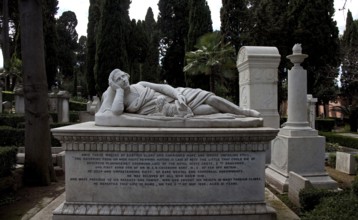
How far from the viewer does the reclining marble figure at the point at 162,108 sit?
459cm

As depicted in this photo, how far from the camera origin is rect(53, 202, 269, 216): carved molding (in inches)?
171

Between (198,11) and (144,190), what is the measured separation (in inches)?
1010

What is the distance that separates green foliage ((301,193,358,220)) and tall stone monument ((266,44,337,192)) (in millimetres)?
2962

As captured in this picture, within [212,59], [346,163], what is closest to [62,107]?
[212,59]

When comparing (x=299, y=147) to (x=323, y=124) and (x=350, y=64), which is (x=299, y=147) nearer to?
(x=350, y=64)

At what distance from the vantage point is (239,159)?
4.50 metres

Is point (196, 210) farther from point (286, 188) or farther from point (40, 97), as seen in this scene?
point (40, 97)

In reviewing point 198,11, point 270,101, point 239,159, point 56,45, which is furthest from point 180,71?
point 239,159

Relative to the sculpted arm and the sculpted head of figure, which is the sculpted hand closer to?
the sculpted arm

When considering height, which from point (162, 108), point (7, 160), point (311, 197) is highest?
point (162, 108)

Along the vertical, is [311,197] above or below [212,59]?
below

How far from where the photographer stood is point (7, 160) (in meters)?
7.00

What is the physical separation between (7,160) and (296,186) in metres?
5.53

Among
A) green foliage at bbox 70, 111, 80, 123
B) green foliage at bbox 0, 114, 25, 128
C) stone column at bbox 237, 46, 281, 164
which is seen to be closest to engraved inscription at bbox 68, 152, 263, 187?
stone column at bbox 237, 46, 281, 164
